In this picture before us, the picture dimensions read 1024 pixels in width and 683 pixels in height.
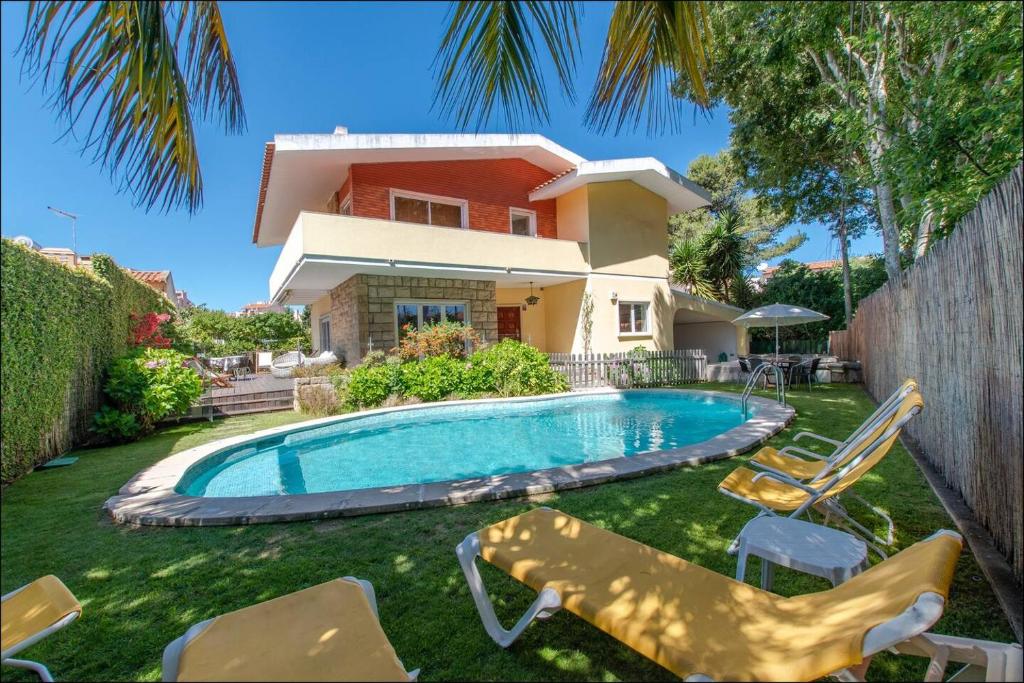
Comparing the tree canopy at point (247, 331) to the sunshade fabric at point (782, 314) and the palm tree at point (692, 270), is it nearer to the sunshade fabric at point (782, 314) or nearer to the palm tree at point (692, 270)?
the palm tree at point (692, 270)

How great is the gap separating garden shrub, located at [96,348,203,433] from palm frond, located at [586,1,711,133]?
1013 centimetres

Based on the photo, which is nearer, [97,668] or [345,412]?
[97,668]

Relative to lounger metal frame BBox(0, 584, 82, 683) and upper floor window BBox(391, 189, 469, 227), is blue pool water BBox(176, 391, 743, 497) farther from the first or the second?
upper floor window BBox(391, 189, 469, 227)

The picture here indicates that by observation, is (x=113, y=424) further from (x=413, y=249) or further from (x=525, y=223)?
(x=525, y=223)

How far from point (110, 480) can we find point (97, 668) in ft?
14.4

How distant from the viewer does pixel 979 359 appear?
337 centimetres

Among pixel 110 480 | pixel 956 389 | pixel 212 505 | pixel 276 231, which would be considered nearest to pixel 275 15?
pixel 212 505

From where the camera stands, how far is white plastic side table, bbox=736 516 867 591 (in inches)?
81.7

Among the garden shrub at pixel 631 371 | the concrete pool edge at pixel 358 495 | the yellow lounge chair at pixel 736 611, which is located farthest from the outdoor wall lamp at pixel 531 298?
the yellow lounge chair at pixel 736 611

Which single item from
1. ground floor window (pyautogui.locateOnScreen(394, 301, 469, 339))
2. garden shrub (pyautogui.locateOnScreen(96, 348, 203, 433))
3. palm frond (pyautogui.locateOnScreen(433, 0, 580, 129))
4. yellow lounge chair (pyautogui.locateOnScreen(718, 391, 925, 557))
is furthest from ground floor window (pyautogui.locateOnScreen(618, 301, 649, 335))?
palm frond (pyautogui.locateOnScreen(433, 0, 580, 129))

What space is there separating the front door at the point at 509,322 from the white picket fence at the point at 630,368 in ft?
13.0

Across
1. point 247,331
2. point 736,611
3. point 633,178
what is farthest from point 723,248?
point 247,331

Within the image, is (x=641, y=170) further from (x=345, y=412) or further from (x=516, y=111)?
(x=516, y=111)

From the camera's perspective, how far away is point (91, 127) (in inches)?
46.8
